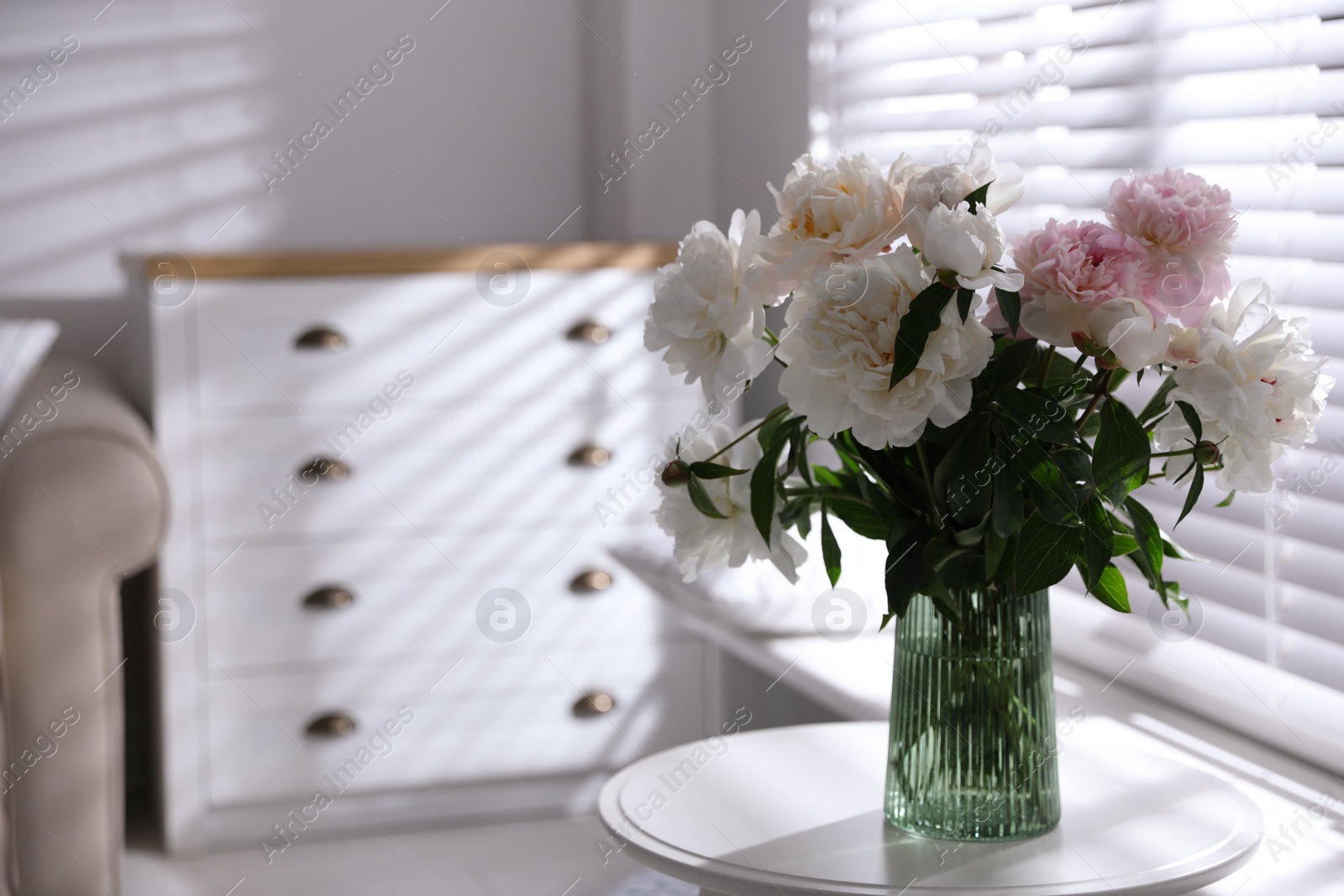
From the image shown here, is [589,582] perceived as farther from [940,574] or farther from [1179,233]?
[1179,233]

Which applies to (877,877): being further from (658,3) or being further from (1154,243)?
(658,3)

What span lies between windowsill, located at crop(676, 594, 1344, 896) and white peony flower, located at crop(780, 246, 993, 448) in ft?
1.80

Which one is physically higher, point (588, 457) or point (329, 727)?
point (588, 457)

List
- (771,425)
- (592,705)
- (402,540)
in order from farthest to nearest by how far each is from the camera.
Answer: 1. (592,705)
2. (402,540)
3. (771,425)

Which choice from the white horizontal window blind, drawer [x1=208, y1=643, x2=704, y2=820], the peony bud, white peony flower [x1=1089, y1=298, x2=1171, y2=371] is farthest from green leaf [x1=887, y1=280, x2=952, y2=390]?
drawer [x1=208, y1=643, x2=704, y2=820]

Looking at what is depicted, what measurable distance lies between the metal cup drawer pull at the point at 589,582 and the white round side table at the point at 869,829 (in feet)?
3.63

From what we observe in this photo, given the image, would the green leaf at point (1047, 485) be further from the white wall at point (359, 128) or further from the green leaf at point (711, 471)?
the white wall at point (359, 128)

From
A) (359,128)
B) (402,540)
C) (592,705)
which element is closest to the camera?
(402,540)

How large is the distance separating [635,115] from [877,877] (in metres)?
2.13

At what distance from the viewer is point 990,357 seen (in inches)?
35.0

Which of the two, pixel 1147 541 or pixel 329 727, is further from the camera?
pixel 329 727

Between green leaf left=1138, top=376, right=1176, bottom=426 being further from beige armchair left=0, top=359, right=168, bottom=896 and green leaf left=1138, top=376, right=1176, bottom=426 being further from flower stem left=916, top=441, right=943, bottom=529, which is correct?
beige armchair left=0, top=359, right=168, bottom=896

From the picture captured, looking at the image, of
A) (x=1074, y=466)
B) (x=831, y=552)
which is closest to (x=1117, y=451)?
(x=1074, y=466)

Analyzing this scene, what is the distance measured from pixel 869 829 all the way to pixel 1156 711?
27.5 inches
